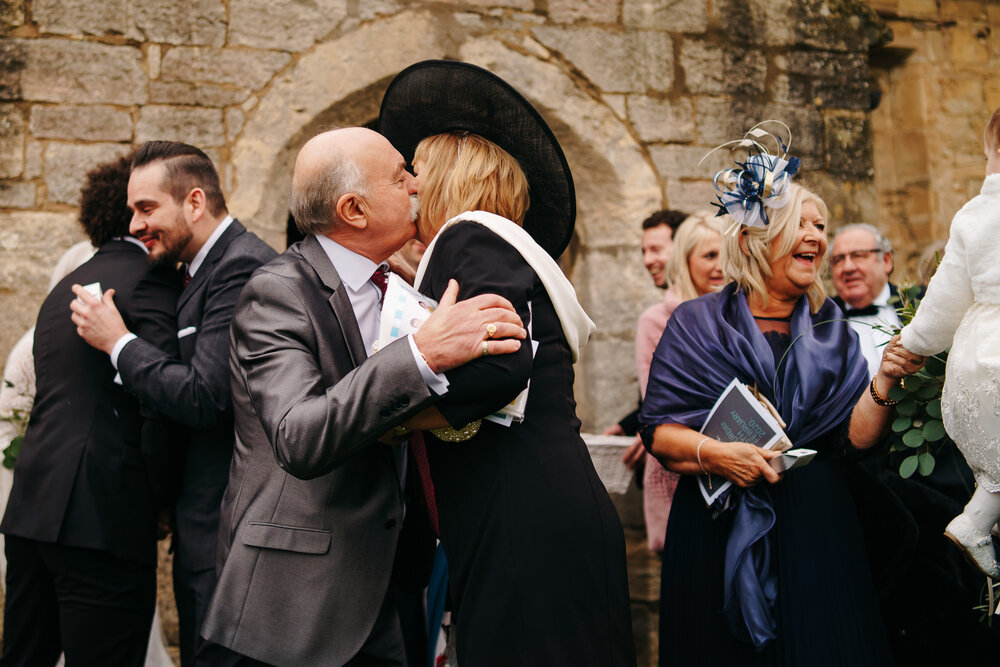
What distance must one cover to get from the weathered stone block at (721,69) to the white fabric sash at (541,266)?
130 inches

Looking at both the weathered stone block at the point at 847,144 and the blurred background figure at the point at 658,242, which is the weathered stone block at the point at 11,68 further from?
the weathered stone block at the point at 847,144

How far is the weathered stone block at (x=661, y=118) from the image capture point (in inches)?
184

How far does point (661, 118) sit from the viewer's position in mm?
4699

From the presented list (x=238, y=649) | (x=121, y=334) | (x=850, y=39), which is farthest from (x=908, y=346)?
(x=850, y=39)

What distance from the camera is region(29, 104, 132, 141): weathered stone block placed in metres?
4.00

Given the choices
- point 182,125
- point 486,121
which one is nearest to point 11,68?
point 182,125

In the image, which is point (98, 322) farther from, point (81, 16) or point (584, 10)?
point (584, 10)

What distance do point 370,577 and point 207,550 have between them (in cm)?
85

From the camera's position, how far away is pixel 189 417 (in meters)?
2.32

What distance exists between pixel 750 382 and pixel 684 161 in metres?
2.48

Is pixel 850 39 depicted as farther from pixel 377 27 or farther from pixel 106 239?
pixel 106 239

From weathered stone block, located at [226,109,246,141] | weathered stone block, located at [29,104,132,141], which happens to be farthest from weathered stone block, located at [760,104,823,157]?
weathered stone block, located at [29,104,132,141]

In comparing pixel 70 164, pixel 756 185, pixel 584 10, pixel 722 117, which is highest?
pixel 584 10

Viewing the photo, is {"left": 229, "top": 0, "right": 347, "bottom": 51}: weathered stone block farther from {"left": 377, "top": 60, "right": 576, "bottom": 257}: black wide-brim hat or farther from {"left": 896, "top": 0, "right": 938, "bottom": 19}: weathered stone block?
{"left": 896, "top": 0, "right": 938, "bottom": 19}: weathered stone block
